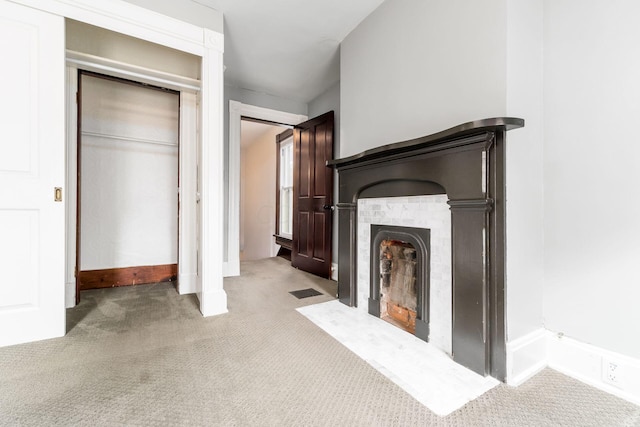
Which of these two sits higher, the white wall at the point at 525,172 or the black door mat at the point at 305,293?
the white wall at the point at 525,172

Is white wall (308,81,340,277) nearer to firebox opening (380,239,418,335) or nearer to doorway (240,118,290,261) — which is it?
firebox opening (380,239,418,335)

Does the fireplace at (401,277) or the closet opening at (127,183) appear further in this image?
the closet opening at (127,183)

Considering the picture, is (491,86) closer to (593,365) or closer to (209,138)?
(593,365)

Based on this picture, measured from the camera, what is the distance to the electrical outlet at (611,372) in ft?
4.50

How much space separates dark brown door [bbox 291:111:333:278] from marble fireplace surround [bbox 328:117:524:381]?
1814 mm

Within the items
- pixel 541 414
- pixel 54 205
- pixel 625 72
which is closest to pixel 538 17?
pixel 625 72

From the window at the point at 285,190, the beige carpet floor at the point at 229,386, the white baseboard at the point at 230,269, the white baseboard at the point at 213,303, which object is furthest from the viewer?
the window at the point at 285,190

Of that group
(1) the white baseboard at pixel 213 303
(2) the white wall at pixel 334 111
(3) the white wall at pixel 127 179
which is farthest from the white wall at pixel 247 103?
(1) the white baseboard at pixel 213 303

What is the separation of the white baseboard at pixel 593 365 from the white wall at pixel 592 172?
0.04 meters

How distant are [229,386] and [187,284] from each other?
1877mm

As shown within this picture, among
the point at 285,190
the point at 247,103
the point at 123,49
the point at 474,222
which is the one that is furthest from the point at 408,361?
the point at 285,190

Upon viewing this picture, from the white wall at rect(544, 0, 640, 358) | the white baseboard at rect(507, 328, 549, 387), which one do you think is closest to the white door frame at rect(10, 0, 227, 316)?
the white baseboard at rect(507, 328, 549, 387)

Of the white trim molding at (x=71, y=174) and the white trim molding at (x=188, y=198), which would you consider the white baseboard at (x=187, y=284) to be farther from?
the white trim molding at (x=71, y=174)

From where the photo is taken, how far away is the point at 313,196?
384 cm
